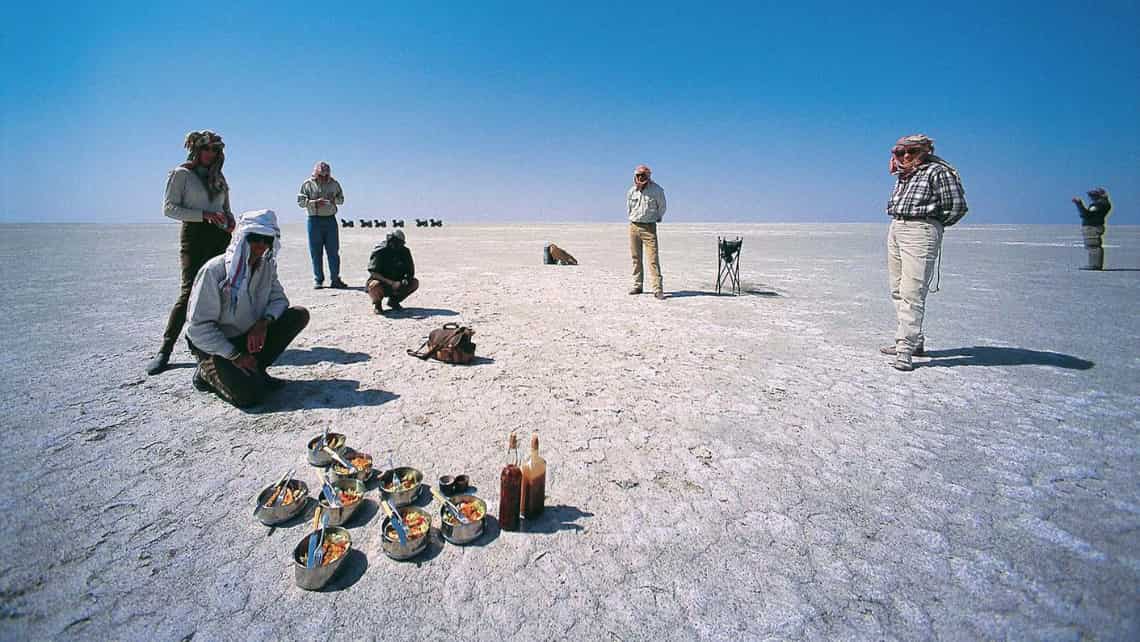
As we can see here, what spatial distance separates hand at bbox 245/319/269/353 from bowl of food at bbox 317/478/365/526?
1824mm

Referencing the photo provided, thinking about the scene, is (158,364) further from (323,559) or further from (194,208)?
(323,559)

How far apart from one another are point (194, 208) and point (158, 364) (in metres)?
1.62

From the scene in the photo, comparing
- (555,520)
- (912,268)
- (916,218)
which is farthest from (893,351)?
(555,520)

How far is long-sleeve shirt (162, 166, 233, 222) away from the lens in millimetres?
4578

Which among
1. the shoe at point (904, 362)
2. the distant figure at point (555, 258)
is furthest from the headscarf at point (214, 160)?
the distant figure at point (555, 258)

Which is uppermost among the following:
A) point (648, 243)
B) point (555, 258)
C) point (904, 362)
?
point (648, 243)

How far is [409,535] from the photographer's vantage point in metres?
2.36

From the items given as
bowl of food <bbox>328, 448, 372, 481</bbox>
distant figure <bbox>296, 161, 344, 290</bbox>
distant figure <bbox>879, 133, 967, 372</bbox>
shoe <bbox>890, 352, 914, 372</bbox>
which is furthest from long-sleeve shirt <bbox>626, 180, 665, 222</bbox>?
bowl of food <bbox>328, 448, 372, 481</bbox>

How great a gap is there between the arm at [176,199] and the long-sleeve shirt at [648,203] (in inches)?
265

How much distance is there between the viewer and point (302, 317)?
4531 millimetres

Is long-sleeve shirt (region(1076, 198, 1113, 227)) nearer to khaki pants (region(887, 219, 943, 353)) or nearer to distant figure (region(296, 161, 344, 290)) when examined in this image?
khaki pants (region(887, 219, 943, 353))

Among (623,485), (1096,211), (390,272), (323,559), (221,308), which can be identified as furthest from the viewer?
(1096,211)

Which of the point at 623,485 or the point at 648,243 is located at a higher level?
the point at 648,243

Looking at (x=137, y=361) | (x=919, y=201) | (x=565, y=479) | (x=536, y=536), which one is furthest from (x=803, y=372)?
(x=137, y=361)
